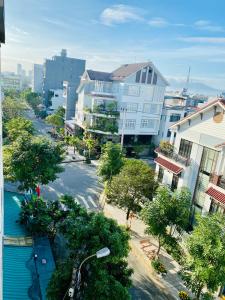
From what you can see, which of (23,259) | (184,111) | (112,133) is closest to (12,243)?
(23,259)

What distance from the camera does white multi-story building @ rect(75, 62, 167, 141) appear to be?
4172 cm

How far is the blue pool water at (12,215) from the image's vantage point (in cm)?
1611

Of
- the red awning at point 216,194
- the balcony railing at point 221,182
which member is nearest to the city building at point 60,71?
the red awning at point 216,194

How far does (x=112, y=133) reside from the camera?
41.4m

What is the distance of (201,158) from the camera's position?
64.6 ft

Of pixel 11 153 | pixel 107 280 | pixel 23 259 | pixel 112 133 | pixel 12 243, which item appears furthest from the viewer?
pixel 112 133

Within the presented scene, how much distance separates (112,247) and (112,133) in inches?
1253

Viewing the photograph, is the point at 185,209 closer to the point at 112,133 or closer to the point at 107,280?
the point at 107,280

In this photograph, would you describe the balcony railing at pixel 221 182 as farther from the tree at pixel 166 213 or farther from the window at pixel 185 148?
the window at pixel 185 148

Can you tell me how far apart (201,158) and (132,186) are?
5.77 metres

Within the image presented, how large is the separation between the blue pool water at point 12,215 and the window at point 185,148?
45.1ft

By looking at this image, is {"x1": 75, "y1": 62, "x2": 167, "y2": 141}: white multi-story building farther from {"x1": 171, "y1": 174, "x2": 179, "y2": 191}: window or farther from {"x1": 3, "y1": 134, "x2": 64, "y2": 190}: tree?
{"x1": 3, "y1": 134, "x2": 64, "y2": 190}: tree

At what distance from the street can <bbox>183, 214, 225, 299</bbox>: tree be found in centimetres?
354

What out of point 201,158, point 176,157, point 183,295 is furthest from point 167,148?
point 183,295
